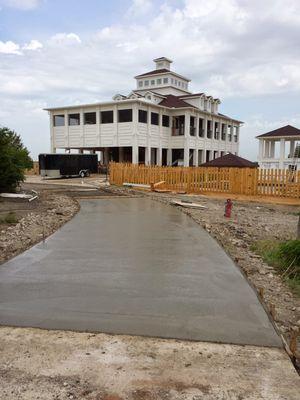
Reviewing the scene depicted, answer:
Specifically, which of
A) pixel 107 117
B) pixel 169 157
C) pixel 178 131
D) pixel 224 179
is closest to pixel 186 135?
pixel 178 131

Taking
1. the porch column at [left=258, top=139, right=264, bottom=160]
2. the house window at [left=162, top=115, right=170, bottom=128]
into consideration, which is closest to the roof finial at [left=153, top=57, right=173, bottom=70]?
the house window at [left=162, top=115, right=170, bottom=128]

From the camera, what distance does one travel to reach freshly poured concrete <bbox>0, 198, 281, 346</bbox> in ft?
14.5

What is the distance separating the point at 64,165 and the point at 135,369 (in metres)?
35.1

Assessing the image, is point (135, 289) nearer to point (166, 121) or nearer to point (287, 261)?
point (287, 261)

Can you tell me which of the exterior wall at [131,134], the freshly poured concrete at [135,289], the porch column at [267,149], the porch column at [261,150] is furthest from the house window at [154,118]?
the freshly poured concrete at [135,289]

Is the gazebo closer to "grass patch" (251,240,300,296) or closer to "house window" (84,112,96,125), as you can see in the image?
"house window" (84,112,96,125)

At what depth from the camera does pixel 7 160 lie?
1970 cm

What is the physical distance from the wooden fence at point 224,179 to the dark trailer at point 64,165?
11.3 meters

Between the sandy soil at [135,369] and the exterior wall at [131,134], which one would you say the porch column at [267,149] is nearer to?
the exterior wall at [131,134]

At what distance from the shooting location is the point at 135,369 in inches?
134

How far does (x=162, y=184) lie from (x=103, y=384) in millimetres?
22151

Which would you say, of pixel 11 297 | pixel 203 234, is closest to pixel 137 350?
pixel 11 297

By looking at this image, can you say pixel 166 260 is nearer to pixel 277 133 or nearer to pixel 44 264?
pixel 44 264

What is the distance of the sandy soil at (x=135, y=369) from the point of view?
3066 mm
